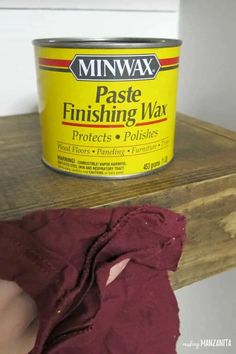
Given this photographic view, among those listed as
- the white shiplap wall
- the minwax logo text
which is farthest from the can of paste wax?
the white shiplap wall

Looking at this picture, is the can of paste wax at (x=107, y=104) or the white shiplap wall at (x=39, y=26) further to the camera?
the white shiplap wall at (x=39, y=26)

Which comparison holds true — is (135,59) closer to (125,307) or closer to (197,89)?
(125,307)

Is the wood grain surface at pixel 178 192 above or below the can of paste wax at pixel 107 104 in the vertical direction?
below

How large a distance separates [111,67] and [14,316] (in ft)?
0.63

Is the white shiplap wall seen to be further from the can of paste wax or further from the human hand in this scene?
the human hand

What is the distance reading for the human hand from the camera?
8.9 inches

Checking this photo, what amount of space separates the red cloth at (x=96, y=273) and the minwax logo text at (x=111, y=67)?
0.36 feet

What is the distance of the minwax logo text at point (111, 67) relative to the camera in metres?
0.29

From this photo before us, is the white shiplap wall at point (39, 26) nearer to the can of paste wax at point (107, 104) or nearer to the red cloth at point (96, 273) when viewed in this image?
the can of paste wax at point (107, 104)

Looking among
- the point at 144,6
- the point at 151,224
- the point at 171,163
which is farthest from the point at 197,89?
the point at 151,224

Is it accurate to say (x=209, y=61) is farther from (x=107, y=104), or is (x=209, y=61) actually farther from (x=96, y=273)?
(x=96, y=273)

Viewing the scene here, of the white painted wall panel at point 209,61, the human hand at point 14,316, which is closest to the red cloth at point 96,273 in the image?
the human hand at point 14,316

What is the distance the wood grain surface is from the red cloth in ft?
0.13

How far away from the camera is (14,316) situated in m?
0.23
